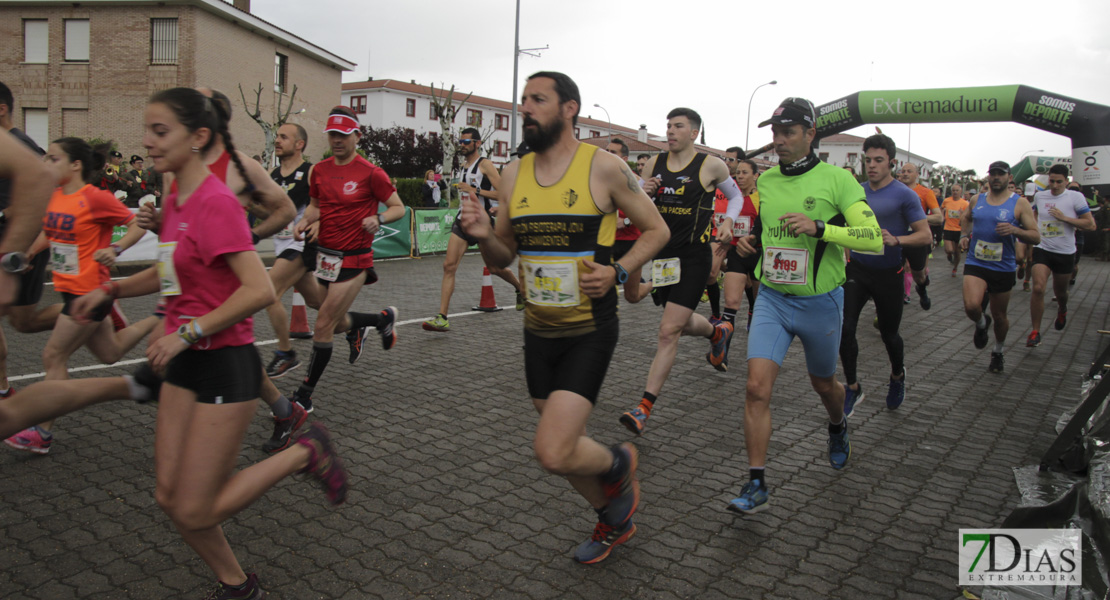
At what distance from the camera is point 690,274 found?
604 centimetres

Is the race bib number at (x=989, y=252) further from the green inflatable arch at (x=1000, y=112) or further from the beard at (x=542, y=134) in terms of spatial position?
the beard at (x=542, y=134)

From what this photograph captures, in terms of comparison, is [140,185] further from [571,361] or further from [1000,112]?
[1000,112]

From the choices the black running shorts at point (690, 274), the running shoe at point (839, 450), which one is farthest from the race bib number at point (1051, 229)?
the running shoe at point (839, 450)

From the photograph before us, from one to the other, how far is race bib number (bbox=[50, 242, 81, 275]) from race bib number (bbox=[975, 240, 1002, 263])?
26.7 feet

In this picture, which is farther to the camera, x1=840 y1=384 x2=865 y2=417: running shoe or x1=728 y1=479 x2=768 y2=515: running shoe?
A: x1=840 y1=384 x2=865 y2=417: running shoe

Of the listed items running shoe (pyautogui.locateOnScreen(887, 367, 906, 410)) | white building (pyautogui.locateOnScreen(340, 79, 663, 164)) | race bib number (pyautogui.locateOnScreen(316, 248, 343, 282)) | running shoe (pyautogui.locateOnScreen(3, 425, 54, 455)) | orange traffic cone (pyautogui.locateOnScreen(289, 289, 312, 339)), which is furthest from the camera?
white building (pyautogui.locateOnScreen(340, 79, 663, 164))

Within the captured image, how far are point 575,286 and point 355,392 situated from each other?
3.41m

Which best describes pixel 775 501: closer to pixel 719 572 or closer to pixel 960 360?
pixel 719 572

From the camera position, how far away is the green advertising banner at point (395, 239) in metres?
17.8

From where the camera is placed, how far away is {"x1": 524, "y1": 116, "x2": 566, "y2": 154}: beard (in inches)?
127

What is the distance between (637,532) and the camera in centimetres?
367

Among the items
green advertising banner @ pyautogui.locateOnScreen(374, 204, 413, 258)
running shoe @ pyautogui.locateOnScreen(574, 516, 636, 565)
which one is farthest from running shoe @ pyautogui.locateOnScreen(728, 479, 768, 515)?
green advertising banner @ pyautogui.locateOnScreen(374, 204, 413, 258)

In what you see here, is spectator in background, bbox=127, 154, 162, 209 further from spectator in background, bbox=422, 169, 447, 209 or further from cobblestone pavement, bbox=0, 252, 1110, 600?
cobblestone pavement, bbox=0, 252, 1110, 600

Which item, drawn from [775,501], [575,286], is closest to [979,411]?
[775,501]
